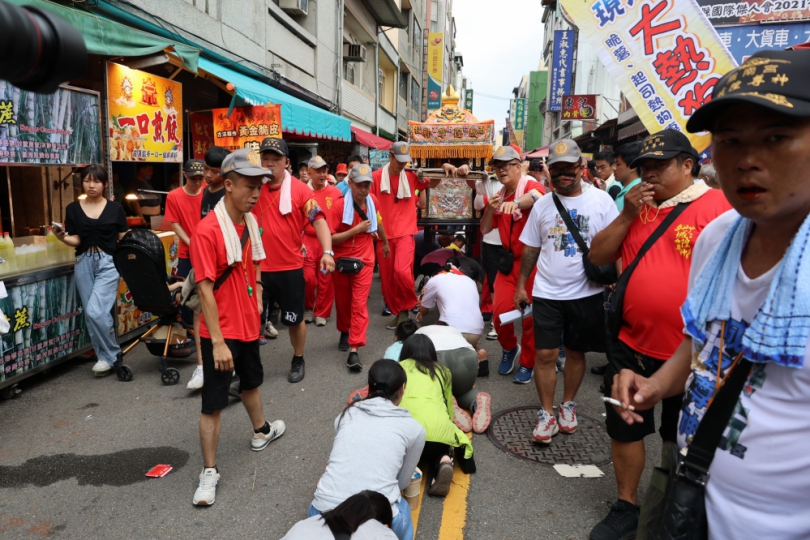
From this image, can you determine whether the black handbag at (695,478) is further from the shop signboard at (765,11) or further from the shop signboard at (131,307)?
the shop signboard at (765,11)

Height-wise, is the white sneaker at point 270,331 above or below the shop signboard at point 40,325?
below

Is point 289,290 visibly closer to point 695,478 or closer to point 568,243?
point 568,243

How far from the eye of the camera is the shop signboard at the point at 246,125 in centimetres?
776

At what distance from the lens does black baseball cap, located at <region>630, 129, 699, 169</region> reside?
278cm

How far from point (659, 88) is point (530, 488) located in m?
3.03

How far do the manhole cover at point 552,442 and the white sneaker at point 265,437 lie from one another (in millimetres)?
1592

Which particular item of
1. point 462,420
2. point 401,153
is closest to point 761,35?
point 401,153

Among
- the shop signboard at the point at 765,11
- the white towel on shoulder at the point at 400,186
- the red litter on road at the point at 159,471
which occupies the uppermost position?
the shop signboard at the point at 765,11

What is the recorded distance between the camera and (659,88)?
13.3 feet

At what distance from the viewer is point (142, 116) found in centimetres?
612

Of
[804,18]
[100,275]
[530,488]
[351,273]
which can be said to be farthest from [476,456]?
[804,18]

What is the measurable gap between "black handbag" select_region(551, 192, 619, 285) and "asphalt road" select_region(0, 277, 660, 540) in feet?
4.21

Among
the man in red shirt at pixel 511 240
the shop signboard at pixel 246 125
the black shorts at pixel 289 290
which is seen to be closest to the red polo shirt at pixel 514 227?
the man in red shirt at pixel 511 240

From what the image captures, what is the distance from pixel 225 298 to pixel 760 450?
2.94 meters
